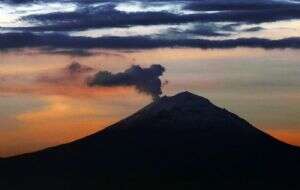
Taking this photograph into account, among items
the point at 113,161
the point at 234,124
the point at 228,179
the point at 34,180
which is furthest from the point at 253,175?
the point at 34,180

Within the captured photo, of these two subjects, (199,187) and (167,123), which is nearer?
(199,187)

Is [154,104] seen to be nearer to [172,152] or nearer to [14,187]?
[172,152]

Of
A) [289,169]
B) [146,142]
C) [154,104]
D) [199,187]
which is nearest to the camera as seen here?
[199,187]

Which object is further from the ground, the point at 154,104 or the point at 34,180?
the point at 154,104

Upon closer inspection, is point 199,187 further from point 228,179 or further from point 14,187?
point 14,187

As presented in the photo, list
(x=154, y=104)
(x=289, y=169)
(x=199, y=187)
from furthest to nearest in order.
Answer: (x=154, y=104) < (x=289, y=169) < (x=199, y=187)

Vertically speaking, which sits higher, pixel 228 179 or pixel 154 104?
pixel 154 104

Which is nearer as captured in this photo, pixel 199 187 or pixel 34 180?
pixel 199 187
